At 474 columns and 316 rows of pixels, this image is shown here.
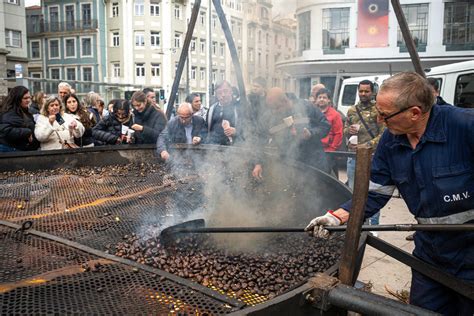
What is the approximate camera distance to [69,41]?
1668 inches

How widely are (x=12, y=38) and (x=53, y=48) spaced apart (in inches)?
625

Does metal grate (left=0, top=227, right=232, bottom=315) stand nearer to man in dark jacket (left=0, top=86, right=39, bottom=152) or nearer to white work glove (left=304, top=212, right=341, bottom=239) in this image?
white work glove (left=304, top=212, right=341, bottom=239)

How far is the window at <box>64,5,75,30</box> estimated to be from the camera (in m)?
42.0

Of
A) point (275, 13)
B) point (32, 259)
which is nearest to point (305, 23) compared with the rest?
point (275, 13)

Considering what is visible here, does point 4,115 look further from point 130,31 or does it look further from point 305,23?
point 130,31

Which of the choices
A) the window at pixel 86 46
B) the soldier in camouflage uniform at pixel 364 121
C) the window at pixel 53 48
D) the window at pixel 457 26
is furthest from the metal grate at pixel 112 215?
the window at pixel 53 48

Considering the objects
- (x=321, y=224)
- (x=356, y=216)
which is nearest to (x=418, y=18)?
(x=321, y=224)

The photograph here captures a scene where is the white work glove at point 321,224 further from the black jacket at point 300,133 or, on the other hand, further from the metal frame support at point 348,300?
the black jacket at point 300,133

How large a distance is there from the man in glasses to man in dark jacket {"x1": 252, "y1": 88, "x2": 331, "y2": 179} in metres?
2.01

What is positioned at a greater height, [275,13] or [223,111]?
[275,13]

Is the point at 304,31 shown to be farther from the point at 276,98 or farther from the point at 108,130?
the point at 108,130

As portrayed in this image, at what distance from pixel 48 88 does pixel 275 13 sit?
3752 centimetres

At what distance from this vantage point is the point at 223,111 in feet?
17.3

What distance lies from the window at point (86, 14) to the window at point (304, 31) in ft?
136
